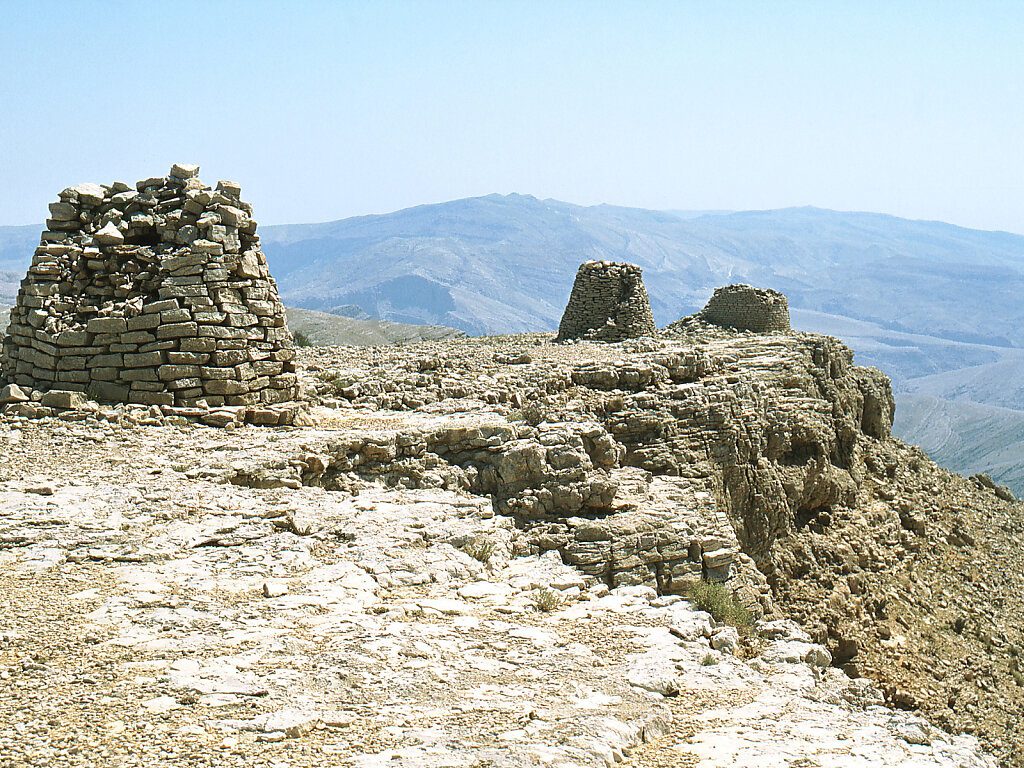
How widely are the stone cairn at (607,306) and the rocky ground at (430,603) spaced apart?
7383 mm

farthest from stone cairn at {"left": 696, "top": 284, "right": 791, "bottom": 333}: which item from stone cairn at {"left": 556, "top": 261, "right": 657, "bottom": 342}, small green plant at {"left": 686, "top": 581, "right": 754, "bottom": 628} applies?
small green plant at {"left": 686, "top": 581, "right": 754, "bottom": 628}

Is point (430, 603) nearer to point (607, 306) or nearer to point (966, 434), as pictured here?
point (607, 306)

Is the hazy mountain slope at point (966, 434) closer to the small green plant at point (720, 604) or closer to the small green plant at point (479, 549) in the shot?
the small green plant at point (720, 604)

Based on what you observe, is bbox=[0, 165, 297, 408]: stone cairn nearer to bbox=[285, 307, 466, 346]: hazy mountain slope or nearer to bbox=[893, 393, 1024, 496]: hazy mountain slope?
bbox=[285, 307, 466, 346]: hazy mountain slope

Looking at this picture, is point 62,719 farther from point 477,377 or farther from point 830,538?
point 830,538

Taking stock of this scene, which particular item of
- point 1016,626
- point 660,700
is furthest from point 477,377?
point 1016,626

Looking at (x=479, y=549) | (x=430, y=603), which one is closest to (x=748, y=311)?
(x=479, y=549)

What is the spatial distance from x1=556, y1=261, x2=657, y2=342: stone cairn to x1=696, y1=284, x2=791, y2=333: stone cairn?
6.99 ft

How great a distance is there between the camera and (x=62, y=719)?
3865 mm

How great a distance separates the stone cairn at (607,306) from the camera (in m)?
20.2

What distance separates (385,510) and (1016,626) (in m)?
12.9

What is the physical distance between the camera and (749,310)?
2209 cm

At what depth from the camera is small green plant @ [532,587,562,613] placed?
6.15 metres

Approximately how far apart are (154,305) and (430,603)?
4815mm
